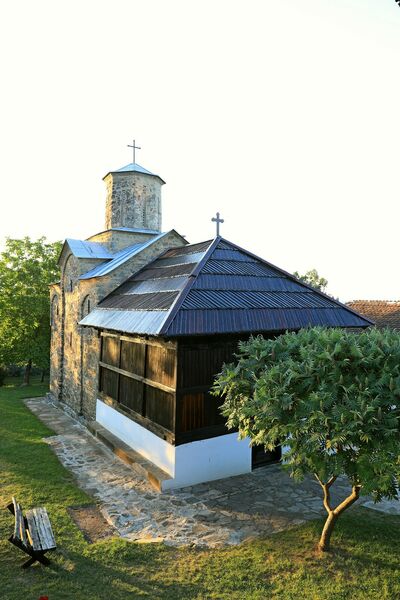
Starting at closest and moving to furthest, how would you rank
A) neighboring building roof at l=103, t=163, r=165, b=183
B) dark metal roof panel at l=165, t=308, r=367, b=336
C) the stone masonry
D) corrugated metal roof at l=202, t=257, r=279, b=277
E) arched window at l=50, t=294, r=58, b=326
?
dark metal roof panel at l=165, t=308, r=367, b=336 < corrugated metal roof at l=202, t=257, r=279, b=277 < the stone masonry < neighboring building roof at l=103, t=163, r=165, b=183 < arched window at l=50, t=294, r=58, b=326

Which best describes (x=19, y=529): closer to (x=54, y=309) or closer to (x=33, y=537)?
(x=33, y=537)

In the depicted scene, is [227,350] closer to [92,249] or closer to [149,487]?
[149,487]

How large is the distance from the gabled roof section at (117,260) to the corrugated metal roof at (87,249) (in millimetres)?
408

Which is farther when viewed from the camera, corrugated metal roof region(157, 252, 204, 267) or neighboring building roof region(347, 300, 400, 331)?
neighboring building roof region(347, 300, 400, 331)

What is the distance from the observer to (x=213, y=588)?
18.6 feet

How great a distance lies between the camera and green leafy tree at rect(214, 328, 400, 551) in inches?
203

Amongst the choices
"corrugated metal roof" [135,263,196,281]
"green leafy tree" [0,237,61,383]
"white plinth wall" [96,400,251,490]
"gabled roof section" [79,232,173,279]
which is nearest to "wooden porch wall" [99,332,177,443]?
"white plinth wall" [96,400,251,490]

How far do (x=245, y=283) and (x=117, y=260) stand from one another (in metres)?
6.46

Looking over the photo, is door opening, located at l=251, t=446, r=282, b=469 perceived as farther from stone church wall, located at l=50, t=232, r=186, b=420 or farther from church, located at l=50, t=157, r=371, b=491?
stone church wall, located at l=50, t=232, r=186, b=420

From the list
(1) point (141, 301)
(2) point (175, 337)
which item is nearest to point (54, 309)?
(1) point (141, 301)

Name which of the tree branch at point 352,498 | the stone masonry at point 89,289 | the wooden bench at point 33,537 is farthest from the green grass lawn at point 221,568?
the stone masonry at point 89,289

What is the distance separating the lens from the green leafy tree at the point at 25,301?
24.2 metres

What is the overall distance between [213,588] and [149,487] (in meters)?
3.82

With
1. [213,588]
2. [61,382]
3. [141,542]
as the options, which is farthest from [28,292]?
[213,588]
